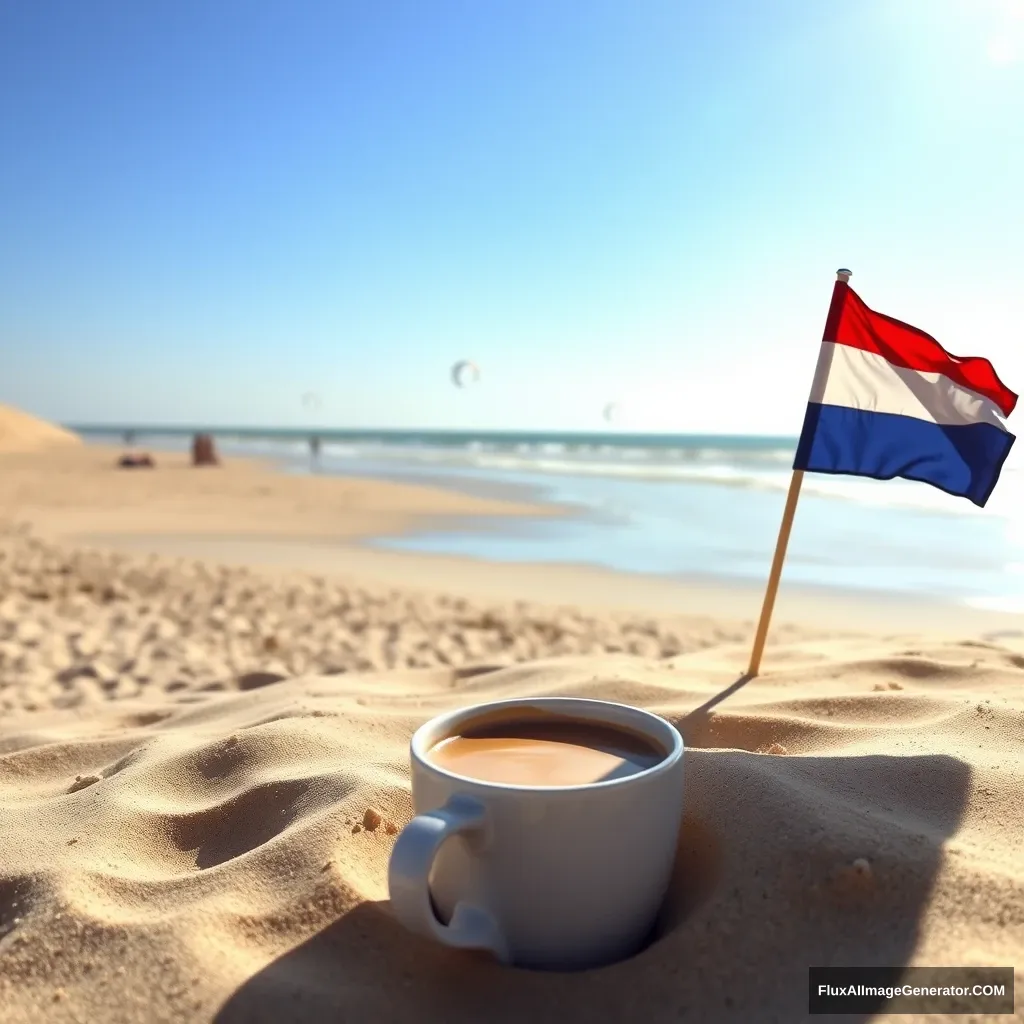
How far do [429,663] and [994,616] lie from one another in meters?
4.11

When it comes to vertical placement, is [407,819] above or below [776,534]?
above

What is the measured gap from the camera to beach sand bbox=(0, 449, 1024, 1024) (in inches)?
44.3

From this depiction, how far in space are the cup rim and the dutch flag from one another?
1314mm

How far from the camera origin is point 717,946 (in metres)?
1.18

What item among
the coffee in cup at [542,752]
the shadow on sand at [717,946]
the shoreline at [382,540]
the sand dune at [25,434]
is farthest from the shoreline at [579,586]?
the sand dune at [25,434]

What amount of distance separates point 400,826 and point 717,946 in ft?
2.20

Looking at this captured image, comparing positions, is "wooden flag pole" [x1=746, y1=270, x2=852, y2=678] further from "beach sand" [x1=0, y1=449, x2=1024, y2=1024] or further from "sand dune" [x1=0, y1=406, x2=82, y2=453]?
"sand dune" [x1=0, y1=406, x2=82, y2=453]

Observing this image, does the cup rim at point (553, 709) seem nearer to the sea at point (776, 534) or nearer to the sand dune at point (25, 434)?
the sea at point (776, 534)

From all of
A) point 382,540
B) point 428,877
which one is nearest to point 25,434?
point 382,540

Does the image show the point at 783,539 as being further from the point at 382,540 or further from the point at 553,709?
the point at 382,540

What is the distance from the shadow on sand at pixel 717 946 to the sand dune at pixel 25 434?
32066 millimetres

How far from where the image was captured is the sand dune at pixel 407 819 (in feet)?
3.68

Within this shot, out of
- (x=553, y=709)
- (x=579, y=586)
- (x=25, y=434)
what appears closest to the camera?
(x=553, y=709)

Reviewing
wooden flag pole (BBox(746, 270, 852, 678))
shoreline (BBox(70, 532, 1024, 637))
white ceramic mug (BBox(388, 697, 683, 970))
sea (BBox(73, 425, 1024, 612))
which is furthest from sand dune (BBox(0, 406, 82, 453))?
white ceramic mug (BBox(388, 697, 683, 970))
